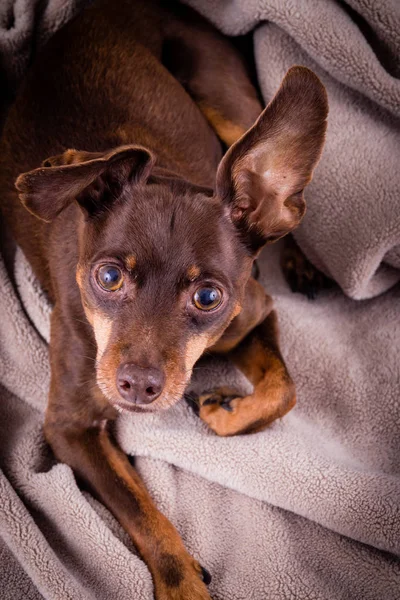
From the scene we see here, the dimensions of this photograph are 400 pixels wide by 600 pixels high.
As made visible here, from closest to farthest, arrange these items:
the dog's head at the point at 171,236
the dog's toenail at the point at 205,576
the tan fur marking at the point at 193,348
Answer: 1. the dog's head at the point at 171,236
2. the tan fur marking at the point at 193,348
3. the dog's toenail at the point at 205,576

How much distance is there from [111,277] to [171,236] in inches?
10.0

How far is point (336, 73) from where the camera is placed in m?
3.09

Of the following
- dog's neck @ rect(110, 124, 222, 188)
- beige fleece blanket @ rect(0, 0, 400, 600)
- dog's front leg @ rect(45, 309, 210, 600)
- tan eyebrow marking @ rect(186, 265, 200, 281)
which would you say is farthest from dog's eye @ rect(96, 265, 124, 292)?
beige fleece blanket @ rect(0, 0, 400, 600)

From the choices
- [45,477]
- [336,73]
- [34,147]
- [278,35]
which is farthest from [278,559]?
[278,35]

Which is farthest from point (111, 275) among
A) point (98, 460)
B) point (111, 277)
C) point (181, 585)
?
point (181, 585)

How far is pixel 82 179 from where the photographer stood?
174 centimetres

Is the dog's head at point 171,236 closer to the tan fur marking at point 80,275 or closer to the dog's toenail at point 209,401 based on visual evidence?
the tan fur marking at point 80,275

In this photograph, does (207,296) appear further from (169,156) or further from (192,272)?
(169,156)

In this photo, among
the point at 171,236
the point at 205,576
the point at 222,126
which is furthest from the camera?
the point at 222,126

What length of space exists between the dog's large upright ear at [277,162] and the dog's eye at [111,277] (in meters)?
0.50

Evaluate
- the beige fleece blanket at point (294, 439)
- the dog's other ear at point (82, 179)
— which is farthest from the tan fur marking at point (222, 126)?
the dog's other ear at point (82, 179)

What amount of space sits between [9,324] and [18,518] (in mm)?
977

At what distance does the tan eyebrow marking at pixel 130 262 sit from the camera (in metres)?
1.99

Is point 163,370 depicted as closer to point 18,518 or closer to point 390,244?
point 18,518
